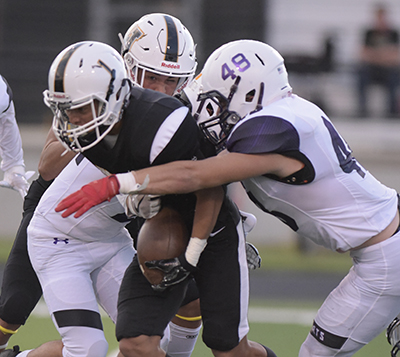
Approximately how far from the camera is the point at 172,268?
255 cm

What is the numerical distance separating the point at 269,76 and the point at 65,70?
0.82 meters

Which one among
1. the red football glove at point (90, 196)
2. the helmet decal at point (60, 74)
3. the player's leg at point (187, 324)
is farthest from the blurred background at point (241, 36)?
the red football glove at point (90, 196)

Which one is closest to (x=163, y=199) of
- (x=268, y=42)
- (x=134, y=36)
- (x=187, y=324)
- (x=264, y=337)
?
(x=187, y=324)

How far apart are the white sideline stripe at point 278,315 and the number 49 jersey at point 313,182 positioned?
81.7 inches

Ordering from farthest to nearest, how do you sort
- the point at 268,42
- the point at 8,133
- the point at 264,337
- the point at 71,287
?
the point at 268,42
the point at 264,337
the point at 8,133
the point at 71,287

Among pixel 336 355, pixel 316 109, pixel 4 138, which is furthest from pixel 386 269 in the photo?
pixel 4 138

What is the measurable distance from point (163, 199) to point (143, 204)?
0.14 metres

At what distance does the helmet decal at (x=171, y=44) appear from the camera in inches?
132

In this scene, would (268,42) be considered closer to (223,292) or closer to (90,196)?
(223,292)

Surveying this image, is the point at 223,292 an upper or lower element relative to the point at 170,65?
lower

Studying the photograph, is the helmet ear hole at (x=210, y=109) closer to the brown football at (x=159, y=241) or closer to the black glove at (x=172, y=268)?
the brown football at (x=159, y=241)

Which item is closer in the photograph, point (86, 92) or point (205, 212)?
point (86, 92)

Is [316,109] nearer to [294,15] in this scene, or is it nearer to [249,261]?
[249,261]

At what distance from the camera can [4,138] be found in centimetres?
380
